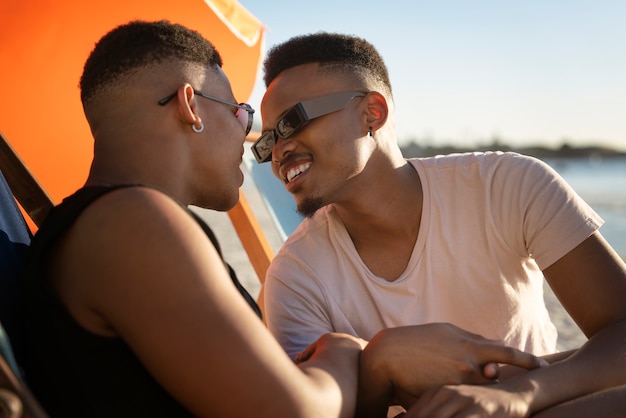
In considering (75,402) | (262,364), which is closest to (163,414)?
(75,402)

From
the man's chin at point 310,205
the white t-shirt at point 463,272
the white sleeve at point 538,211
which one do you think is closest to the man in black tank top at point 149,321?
the white t-shirt at point 463,272

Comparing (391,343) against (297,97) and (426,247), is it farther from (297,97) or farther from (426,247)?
(297,97)

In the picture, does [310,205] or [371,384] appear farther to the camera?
[310,205]

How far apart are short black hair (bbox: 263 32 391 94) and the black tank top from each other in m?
1.58

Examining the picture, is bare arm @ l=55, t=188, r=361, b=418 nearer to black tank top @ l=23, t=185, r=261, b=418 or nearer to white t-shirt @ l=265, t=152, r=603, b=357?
black tank top @ l=23, t=185, r=261, b=418

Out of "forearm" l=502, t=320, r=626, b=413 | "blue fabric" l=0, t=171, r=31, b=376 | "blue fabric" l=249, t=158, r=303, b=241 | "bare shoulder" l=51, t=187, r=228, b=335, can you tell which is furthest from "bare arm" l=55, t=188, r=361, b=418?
"blue fabric" l=249, t=158, r=303, b=241

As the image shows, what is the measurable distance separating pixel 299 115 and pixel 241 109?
2.24 feet

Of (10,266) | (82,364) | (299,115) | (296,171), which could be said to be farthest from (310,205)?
(82,364)

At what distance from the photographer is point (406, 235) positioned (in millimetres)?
2490

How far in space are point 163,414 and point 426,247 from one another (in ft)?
4.36

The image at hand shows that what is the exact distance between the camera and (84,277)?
4.10 ft

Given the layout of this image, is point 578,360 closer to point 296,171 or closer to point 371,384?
point 371,384

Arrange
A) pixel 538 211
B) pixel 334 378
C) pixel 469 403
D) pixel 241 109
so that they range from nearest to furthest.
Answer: pixel 334 378 → pixel 469 403 → pixel 241 109 → pixel 538 211

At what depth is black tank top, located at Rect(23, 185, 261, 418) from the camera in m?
1.26
